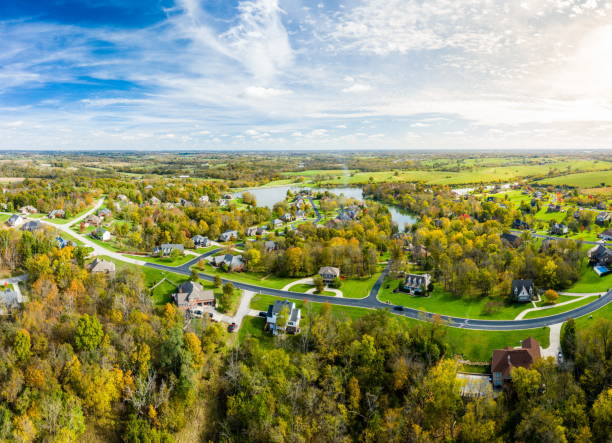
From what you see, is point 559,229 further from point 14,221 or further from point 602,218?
point 14,221

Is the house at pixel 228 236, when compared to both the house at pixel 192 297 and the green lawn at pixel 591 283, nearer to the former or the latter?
the house at pixel 192 297

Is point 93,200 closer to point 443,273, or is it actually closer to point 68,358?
point 68,358

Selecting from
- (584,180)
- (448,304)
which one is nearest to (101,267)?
(448,304)

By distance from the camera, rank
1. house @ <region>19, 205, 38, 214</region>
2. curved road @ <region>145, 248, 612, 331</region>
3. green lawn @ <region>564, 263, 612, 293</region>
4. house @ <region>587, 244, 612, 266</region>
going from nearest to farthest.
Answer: curved road @ <region>145, 248, 612, 331</region> < green lawn @ <region>564, 263, 612, 293</region> < house @ <region>587, 244, 612, 266</region> < house @ <region>19, 205, 38, 214</region>

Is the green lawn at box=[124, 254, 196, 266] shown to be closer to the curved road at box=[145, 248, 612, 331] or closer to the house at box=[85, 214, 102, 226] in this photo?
the curved road at box=[145, 248, 612, 331]

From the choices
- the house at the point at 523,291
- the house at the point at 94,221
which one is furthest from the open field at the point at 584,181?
the house at the point at 94,221

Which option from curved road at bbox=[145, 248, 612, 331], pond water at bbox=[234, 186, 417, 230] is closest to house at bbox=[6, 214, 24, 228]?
curved road at bbox=[145, 248, 612, 331]
